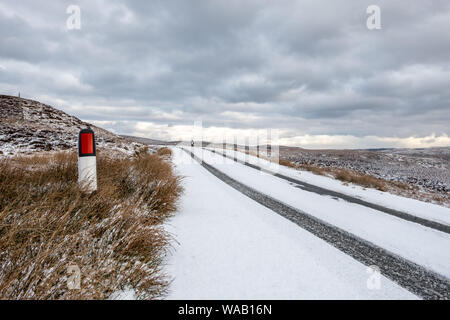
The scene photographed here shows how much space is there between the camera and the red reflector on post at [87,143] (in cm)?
290

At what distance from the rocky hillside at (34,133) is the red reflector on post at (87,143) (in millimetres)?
7029

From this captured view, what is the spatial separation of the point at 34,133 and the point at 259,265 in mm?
20080

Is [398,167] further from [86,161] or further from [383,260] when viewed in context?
[86,161]

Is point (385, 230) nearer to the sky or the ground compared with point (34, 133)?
nearer to the ground

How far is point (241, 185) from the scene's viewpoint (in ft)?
23.9

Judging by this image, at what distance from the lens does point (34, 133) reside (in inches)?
617

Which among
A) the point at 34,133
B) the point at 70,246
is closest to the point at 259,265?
the point at 70,246

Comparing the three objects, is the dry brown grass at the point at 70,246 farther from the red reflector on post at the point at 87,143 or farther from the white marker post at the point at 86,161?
the red reflector on post at the point at 87,143

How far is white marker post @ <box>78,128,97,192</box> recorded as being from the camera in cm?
291

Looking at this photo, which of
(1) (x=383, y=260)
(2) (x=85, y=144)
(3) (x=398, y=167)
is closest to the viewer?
(1) (x=383, y=260)

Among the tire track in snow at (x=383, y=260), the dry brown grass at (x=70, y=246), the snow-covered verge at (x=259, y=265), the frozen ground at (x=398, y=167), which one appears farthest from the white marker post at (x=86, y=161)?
the frozen ground at (x=398, y=167)
